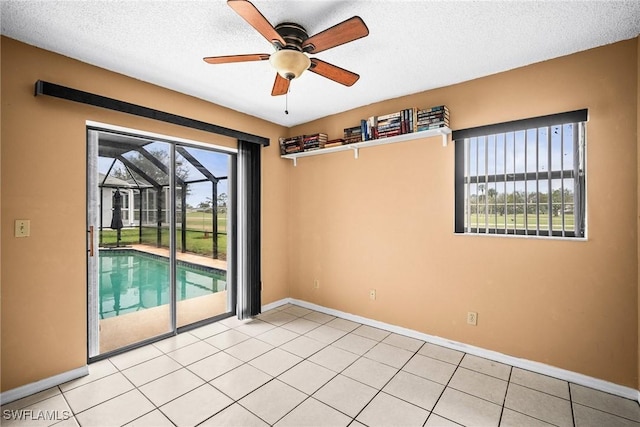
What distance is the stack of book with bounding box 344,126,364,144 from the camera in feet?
11.2

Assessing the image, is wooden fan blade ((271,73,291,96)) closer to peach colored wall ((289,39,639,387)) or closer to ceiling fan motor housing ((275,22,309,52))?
ceiling fan motor housing ((275,22,309,52))

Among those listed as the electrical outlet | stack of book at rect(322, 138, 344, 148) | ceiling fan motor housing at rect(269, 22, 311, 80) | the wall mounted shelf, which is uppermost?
ceiling fan motor housing at rect(269, 22, 311, 80)

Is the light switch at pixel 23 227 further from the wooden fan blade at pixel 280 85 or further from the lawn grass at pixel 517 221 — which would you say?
the lawn grass at pixel 517 221

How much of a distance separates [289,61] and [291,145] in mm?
2299

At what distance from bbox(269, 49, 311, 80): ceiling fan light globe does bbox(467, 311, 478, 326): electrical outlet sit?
259 cm

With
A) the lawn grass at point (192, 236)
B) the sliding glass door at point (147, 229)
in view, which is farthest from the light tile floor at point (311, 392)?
the lawn grass at point (192, 236)

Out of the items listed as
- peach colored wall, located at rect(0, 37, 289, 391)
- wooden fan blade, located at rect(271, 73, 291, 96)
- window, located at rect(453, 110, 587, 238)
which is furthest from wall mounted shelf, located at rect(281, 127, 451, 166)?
peach colored wall, located at rect(0, 37, 289, 391)

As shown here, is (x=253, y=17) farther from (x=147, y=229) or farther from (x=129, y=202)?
(x=147, y=229)

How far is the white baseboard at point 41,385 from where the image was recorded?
81.4 inches

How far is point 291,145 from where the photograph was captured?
13.4ft

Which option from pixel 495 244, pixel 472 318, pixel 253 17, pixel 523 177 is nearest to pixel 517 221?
pixel 495 244

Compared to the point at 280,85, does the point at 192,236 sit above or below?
below

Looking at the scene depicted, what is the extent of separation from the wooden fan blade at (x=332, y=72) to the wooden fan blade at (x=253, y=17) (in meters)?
0.29

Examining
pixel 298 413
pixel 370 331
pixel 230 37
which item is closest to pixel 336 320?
pixel 370 331
